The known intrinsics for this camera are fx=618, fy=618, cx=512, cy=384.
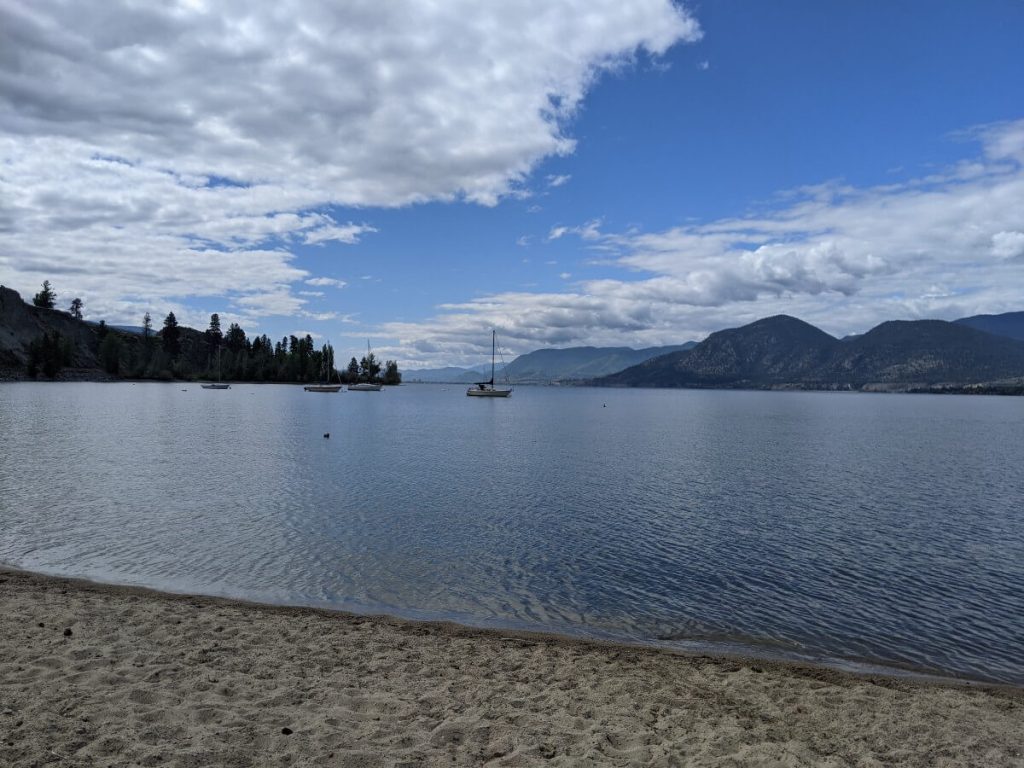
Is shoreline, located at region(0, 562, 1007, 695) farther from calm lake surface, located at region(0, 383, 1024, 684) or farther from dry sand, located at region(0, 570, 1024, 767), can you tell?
dry sand, located at region(0, 570, 1024, 767)

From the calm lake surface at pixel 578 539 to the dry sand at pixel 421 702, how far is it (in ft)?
8.91

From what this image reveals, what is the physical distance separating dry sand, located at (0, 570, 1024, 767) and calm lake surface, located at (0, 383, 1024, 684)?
272 centimetres

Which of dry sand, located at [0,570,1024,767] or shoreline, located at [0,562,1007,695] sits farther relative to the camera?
shoreline, located at [0,562,1007,695]

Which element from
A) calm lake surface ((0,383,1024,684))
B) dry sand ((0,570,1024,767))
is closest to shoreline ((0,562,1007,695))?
calm lake surface ((0,383,1024,684))

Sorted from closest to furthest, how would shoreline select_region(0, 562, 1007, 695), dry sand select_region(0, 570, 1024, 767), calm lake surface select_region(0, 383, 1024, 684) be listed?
dry sand select_region(0, 570, 1024, 767)
shoreline select_region(0, 562, 1007, 695)
calm lake surface select_region(0, 383, 1024, 684)

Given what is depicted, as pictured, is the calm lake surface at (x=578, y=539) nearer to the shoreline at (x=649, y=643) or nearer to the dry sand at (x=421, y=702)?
the shoreline at (x=649, y=643)

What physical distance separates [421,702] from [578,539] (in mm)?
15517

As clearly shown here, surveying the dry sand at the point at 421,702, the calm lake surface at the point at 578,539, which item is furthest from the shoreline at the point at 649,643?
the dry sand at the point at 421,702

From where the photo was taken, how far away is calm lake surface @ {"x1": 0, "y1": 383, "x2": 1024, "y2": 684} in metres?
16.9

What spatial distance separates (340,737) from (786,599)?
14581mm

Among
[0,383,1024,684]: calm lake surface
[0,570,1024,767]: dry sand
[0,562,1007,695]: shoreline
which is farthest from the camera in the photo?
[0,383,1024,684]: calm lake surface

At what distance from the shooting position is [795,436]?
79.0m

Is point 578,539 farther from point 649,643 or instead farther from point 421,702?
point 421,702

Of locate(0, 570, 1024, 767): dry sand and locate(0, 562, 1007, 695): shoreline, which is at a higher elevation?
locate(0, 570, 1024, 767): dry sand
